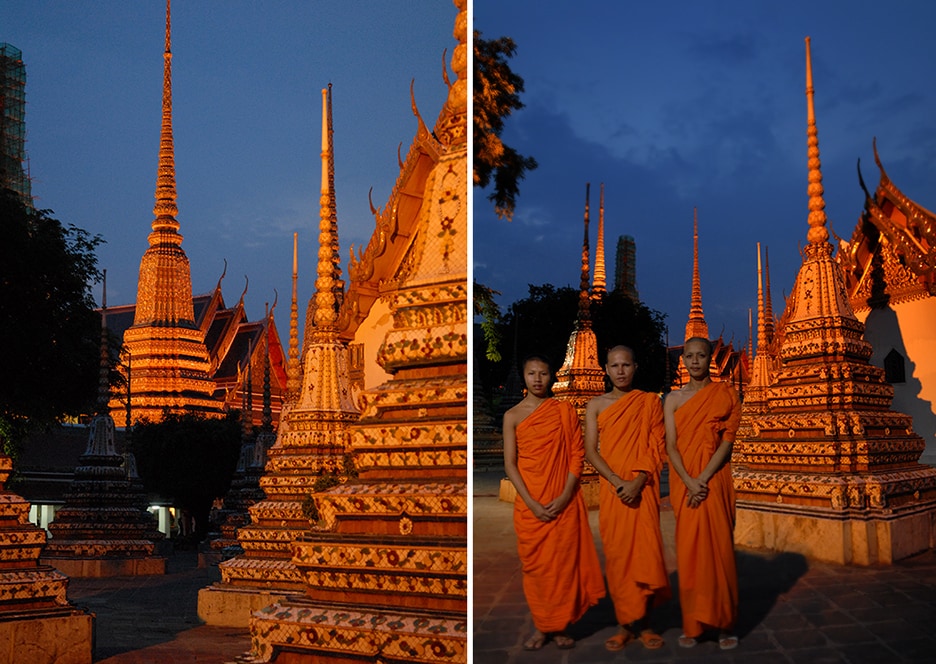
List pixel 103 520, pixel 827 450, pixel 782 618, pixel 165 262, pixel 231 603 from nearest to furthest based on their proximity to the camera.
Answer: pixel 782 618 → pixel 827 450 → pixel 231 603 → pixel 103 520 → pixel 165 262

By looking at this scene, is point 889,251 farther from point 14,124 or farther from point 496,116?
point 14,124

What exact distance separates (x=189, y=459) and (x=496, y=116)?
18.5m

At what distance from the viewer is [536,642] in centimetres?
411

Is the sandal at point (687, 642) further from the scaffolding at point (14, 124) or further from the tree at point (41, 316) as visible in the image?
the scaffolding at point (14, 124)

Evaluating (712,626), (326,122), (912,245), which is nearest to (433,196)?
(712,626)

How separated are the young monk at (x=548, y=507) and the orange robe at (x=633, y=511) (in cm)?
12

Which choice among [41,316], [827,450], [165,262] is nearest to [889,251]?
[827,450]

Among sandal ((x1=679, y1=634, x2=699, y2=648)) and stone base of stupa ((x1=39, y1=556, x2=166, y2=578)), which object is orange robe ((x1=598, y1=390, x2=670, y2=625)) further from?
stone base of stupa ((x1=39, y1=556, x2=166, y2=578))

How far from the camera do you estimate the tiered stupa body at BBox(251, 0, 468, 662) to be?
4.07 metres

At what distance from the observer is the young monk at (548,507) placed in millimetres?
4105

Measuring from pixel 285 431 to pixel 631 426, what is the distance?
4947mm

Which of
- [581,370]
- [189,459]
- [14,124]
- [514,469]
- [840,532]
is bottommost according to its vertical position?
[840,532]

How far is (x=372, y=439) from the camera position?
457 cm

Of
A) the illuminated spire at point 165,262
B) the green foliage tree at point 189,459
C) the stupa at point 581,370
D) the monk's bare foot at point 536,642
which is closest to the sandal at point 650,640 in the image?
the monk's bare foot at point 536,642
